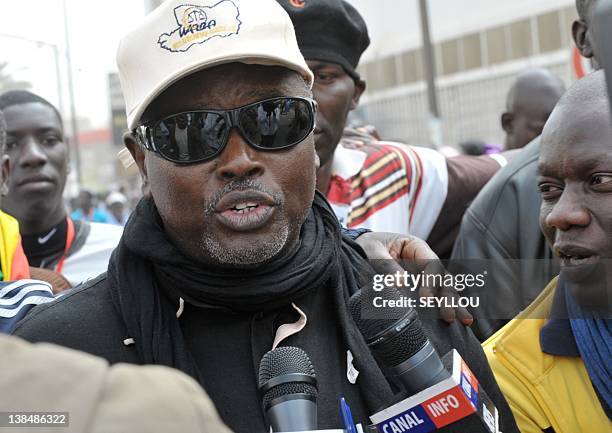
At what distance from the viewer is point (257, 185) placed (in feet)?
8.91

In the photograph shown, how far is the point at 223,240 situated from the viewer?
270cm

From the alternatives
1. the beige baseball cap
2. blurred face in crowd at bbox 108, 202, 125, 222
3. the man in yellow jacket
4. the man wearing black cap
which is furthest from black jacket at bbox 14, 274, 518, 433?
blurred face in crowd at bbox 108, 202, 125, 222

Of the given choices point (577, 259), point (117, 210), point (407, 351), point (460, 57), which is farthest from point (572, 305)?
A: point (460, 57)

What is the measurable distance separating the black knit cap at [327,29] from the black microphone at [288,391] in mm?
2415

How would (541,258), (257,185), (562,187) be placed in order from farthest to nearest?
(541,258)
(562,187)
(257,185)

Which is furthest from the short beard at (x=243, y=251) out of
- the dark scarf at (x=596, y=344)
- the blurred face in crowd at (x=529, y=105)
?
the blurred face in crowd at (x=529, y=105)

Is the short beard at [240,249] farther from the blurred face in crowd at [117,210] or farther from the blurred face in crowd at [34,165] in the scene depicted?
the blurred face in crowd at [117,210]

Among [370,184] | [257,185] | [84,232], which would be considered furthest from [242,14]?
[84,232]

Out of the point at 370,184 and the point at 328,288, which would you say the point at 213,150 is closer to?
the point at 328,288

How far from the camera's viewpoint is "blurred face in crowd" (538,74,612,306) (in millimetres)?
2822

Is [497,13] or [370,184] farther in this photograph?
[497,13]

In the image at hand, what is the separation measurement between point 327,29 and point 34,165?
2.27 m

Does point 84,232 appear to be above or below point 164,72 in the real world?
below

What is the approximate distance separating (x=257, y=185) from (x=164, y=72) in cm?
38
